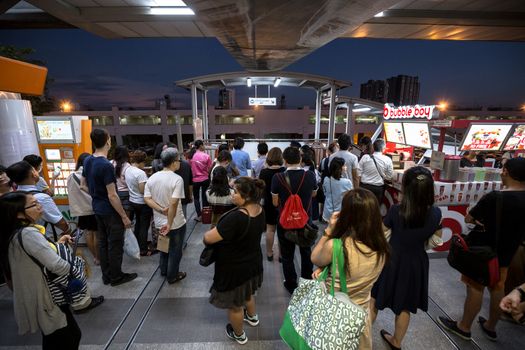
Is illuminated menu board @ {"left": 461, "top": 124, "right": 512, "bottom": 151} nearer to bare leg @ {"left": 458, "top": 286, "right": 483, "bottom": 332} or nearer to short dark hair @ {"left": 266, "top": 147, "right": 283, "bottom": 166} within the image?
bare leg @ {"left": 458, "top": 286, "right": 483, "bottom": 332}

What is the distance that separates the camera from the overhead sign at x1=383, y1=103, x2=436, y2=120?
5.59m

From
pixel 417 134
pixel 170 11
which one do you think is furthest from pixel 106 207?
pixel 417 134

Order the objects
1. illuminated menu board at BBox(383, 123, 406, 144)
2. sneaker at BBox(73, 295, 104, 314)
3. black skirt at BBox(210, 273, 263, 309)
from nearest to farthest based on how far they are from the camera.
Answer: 1. black skirt at BBox(210, 273, 263, 309)
2. sneaker at BBox(73, 295, 104, 314)
3. illuminated menu board at BBox(383, 123, 406, 144)

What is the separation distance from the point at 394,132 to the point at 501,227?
5197 mm

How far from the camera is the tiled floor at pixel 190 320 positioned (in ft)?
8.38

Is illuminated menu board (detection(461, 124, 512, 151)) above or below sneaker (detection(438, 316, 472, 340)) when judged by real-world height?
above

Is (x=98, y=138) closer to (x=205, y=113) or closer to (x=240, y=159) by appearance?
(x=240, y=159)

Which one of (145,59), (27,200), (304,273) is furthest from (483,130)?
(145,59)

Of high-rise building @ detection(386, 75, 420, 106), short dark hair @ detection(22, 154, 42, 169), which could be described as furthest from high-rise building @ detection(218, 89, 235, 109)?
high-rise building @ detection(386, 75, 420, 106)

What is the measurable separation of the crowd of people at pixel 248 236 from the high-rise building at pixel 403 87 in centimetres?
6046

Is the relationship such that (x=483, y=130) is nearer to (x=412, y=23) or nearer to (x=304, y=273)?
(x=412, y=23)

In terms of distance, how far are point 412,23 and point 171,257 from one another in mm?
8519

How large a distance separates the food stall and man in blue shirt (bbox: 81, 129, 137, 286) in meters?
4.59

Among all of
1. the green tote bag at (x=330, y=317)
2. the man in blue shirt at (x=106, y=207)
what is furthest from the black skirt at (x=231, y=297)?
the man in blue shirt at (x=106, y=207)
